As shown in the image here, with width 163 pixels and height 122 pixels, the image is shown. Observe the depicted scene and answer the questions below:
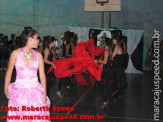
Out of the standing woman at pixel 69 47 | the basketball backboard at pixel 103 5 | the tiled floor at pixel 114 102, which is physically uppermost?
the basketball backboard at pixel 103 5

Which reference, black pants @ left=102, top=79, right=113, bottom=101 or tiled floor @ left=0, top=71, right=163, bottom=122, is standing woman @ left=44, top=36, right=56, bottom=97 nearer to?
Answer: tiled floor @ left=0, top=71, right=163, bottom=122

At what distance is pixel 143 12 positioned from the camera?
595 inches

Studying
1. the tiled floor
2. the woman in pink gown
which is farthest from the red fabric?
the woman in pink gown

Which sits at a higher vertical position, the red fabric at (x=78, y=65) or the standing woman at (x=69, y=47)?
the standing woman at (x=69, y=47)

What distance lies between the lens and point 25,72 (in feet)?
11.8

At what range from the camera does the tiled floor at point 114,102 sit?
19.1ft

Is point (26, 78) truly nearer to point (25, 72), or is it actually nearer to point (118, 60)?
point (25, 72)

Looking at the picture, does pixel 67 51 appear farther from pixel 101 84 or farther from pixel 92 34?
pixel 92 34

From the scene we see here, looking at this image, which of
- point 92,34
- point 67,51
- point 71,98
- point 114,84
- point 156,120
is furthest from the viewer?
point 92,34

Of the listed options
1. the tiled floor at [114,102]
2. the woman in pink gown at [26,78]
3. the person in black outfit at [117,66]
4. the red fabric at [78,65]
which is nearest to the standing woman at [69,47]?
the tiled floor at [114,102]

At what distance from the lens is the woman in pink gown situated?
359 centimetres

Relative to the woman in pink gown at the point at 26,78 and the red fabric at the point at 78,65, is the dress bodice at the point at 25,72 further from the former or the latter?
the red fabric at the point at 78,65

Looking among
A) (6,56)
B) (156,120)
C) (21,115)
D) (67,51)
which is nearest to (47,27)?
(6,56)

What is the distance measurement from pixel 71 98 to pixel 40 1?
362 inches
